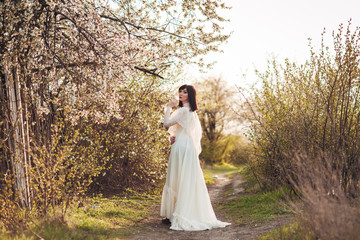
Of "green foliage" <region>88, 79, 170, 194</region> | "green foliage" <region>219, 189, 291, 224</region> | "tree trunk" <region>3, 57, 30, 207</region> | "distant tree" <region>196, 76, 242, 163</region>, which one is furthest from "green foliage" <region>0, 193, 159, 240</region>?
"distant tree" <region>196, 76, 242, 163</region>

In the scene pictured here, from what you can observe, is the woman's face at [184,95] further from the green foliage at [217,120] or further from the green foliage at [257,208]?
the green foliage at [217,120]

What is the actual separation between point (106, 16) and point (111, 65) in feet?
4.11

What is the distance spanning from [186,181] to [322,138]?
2701 millimetres

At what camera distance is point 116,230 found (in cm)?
544

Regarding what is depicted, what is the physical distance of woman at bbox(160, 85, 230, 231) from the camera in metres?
5.76

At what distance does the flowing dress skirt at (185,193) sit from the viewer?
18.8ft

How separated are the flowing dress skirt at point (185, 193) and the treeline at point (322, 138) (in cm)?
110

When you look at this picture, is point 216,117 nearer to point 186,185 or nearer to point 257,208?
point 257,208

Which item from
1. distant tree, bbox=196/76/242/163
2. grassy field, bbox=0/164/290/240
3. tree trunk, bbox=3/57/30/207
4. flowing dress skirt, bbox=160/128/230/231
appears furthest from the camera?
distant tree, bbox=196/76/242/163

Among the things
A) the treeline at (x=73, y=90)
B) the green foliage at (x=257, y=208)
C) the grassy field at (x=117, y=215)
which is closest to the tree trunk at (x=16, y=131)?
the treeline at (x=73, y=90)

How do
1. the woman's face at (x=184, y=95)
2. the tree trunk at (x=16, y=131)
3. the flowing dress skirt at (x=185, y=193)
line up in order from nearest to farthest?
the tree trunk at (x=16, y=131), the flowing dress skirt at (x=185, y=193), the woman's face at (x=184, y=95)

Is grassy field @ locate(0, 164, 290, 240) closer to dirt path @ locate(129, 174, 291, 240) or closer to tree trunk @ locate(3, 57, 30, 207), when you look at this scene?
dirt path @ locate(129, 174, 291, 240)

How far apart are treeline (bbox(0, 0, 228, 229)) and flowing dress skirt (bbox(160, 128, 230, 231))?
147 cm

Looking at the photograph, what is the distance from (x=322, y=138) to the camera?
6.45 m
